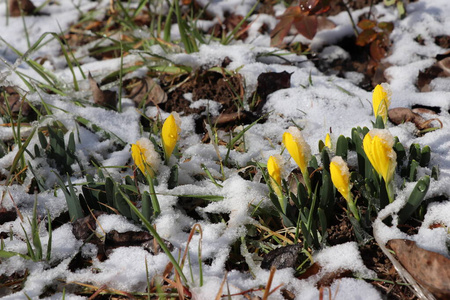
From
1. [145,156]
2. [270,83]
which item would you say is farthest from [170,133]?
[270,83]

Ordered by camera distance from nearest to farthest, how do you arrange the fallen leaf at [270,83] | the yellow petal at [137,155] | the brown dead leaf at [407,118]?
the yellow petal at [137,155], the brown dead leaf at [407,118], the fallen leaf at [270,83]

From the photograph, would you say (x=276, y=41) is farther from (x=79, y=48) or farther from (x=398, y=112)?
(x=79, y=48)

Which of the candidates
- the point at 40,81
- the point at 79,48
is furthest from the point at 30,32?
the point at 40,81

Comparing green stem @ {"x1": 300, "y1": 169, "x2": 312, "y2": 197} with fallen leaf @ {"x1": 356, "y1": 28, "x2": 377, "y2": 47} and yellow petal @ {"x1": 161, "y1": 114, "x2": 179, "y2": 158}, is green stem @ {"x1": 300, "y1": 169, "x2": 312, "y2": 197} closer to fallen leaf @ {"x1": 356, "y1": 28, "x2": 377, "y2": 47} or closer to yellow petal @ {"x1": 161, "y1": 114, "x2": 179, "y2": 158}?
yellow petal @ {"x1": 161, "y1": 114, "x2": 179, "y2": 158}

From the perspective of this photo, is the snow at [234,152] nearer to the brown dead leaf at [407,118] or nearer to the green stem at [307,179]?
the brown dead leaf at [407,118]

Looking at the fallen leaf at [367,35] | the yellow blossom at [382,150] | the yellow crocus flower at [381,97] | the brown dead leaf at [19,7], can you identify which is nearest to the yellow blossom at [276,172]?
the yellow blossom at [382,150]

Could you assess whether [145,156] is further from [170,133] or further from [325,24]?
[325,24]
